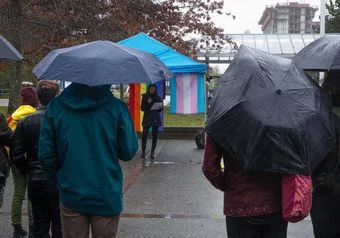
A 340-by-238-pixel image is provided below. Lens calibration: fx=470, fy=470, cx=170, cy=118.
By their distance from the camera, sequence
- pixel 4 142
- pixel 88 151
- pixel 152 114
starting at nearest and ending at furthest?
pixel 88 151 → pixel 4 142 → pixel 152 114

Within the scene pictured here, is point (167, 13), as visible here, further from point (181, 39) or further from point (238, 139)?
point (238, 139)

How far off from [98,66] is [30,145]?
1.38m

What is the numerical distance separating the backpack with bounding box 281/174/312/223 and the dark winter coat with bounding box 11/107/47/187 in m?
2.27

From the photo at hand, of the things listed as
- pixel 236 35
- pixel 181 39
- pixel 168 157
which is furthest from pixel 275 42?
pixel 168 157

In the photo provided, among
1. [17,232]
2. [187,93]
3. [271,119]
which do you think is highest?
[271,119]

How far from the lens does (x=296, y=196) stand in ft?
8.49

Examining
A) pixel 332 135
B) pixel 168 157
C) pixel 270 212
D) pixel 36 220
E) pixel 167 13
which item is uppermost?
pixel 167 13

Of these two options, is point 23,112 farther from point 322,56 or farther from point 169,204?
point 322,56

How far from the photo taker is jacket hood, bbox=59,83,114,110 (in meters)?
3.17

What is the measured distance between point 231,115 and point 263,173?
0.42 m

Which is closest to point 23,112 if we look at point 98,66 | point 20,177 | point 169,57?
point 20,177

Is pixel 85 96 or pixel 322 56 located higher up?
pixel 322 56

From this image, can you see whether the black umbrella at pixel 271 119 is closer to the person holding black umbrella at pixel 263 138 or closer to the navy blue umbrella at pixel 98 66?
the person holding black umbrella at pixel 263 138

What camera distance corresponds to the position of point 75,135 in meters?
3.17
